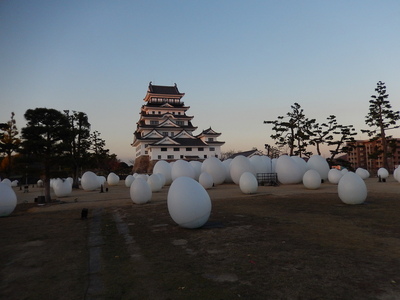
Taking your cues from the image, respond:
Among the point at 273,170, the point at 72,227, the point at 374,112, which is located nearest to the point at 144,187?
the point at 72,227

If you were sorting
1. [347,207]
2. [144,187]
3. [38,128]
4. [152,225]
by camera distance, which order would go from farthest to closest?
1. [38,128]
2. [144,187]
3. [347,207]
4. [152,225]

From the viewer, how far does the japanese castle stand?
50.5 meters

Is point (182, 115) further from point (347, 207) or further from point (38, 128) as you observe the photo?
point (347, 207)

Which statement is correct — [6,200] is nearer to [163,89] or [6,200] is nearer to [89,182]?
[89,182]

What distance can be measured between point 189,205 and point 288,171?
1909 centimetres

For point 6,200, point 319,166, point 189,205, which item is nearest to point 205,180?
point 319,166

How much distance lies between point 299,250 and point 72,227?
767 centimetres

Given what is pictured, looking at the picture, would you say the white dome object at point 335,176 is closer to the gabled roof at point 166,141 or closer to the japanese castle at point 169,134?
the japanese castle at point 169,134

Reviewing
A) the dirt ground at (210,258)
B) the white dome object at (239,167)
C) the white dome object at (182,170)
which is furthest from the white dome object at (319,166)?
the dirt ground at (210,258)

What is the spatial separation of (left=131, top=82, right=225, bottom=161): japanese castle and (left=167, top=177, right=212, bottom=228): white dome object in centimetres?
4167

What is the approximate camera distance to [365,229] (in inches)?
305

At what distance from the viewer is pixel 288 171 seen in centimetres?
2488

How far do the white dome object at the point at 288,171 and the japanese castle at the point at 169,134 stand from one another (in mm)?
28038

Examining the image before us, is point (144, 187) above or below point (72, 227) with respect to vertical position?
above
